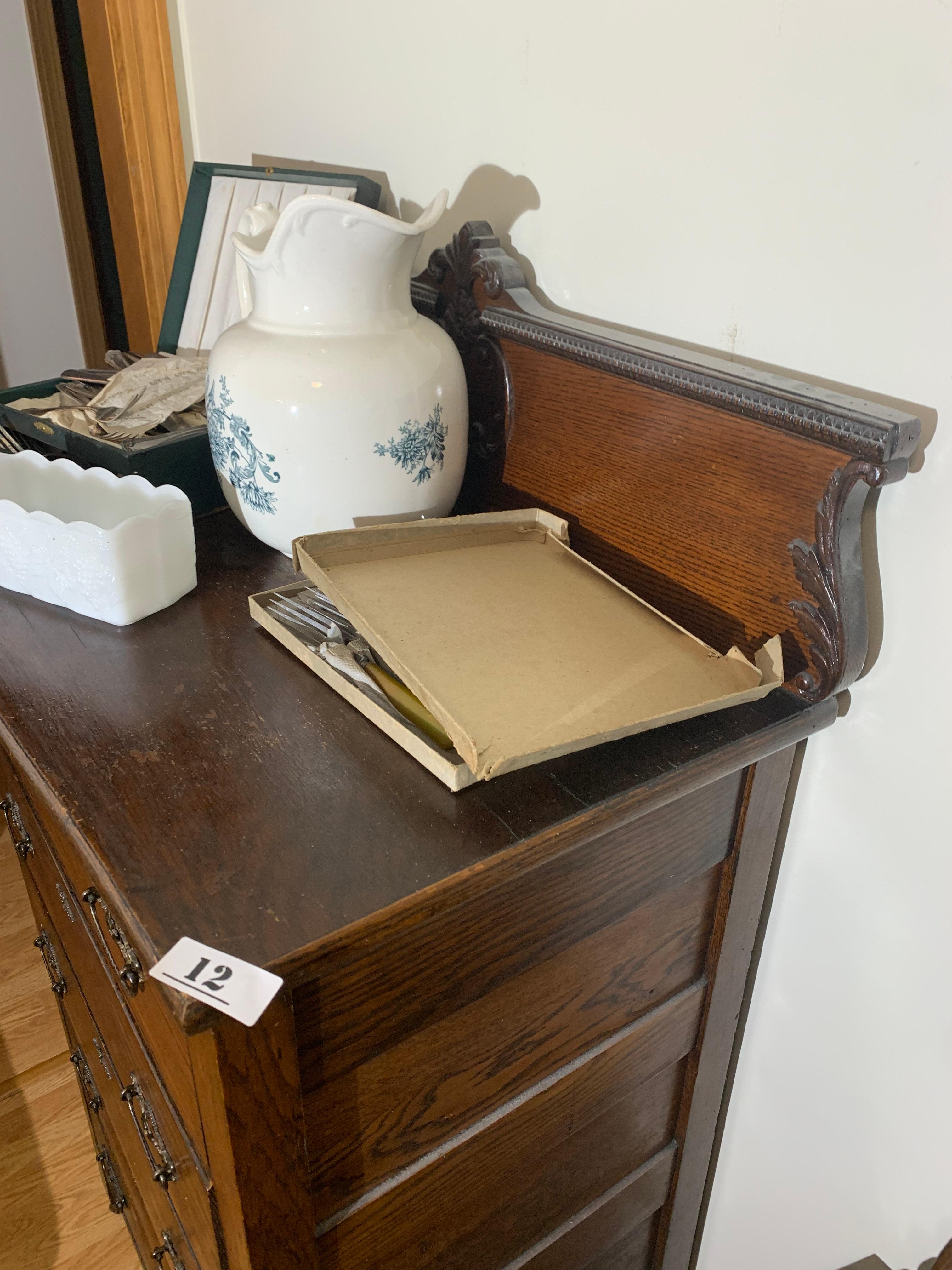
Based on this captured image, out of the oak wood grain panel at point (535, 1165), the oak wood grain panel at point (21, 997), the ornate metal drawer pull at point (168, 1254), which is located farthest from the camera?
the oak wood grain panel at point (21, 997)

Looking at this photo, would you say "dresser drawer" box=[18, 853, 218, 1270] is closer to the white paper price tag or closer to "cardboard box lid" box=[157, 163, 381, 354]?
the white paper price tag

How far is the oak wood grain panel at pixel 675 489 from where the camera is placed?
61 centimetres

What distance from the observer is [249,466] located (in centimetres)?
71

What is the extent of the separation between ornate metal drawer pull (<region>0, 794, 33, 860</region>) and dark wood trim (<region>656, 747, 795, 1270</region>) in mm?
645

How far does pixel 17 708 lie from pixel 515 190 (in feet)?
1.92

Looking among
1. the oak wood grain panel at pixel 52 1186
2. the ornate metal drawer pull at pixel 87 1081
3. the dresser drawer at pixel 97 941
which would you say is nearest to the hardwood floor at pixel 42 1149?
the oak wood grain panel at pixel 52 1186

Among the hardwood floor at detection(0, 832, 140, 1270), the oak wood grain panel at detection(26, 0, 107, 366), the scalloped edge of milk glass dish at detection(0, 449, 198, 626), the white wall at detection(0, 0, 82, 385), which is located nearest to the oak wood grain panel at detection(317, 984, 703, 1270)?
the scalloped edge of milk glass dish at detection(0, 449, 198, 626)

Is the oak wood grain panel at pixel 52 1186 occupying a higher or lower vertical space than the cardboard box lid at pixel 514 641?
lower

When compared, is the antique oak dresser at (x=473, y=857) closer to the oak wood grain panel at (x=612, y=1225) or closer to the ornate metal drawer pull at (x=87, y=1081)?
the oak wood grain panel at (x=612, y=1225)

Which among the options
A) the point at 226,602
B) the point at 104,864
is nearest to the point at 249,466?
the point at 226,602

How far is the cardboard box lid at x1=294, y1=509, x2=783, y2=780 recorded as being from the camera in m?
0.53

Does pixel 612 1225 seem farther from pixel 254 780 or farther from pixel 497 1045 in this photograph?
pixel 254 780

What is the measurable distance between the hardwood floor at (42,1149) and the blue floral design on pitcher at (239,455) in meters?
1.01

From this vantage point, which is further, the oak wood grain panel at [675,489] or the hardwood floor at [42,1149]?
the hardwood floor at [42,1149]
